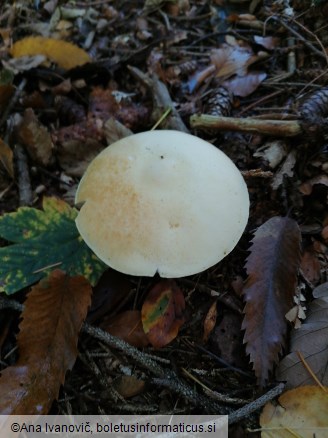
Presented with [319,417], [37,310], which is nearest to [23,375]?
[37,310]

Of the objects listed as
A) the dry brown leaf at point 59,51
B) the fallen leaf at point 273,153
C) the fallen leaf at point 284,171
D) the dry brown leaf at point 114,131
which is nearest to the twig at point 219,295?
the fallen leaf at point 284,171

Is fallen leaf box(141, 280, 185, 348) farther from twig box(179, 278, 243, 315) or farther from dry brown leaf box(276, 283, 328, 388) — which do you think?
dry brown leaf box(276, 283, 328, 388)

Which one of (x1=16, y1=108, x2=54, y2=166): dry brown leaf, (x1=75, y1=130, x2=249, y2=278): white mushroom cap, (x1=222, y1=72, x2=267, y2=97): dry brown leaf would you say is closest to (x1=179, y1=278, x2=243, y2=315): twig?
(x1=75, y1=130, x2=249, y2=278): white mushroom cap

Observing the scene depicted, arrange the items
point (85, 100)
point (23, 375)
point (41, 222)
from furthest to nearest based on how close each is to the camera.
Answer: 1. point (85, 100)
2. point (41, 222)
3. point (23, 375)

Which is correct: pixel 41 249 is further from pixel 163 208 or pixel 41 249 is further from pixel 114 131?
pixel 114 131

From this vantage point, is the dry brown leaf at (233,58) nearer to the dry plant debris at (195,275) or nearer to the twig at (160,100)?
the dry plant debris at (195,275)

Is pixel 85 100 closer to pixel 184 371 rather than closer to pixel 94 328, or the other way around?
pixel 94 328

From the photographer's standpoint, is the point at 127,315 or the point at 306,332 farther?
the point at 127,315
